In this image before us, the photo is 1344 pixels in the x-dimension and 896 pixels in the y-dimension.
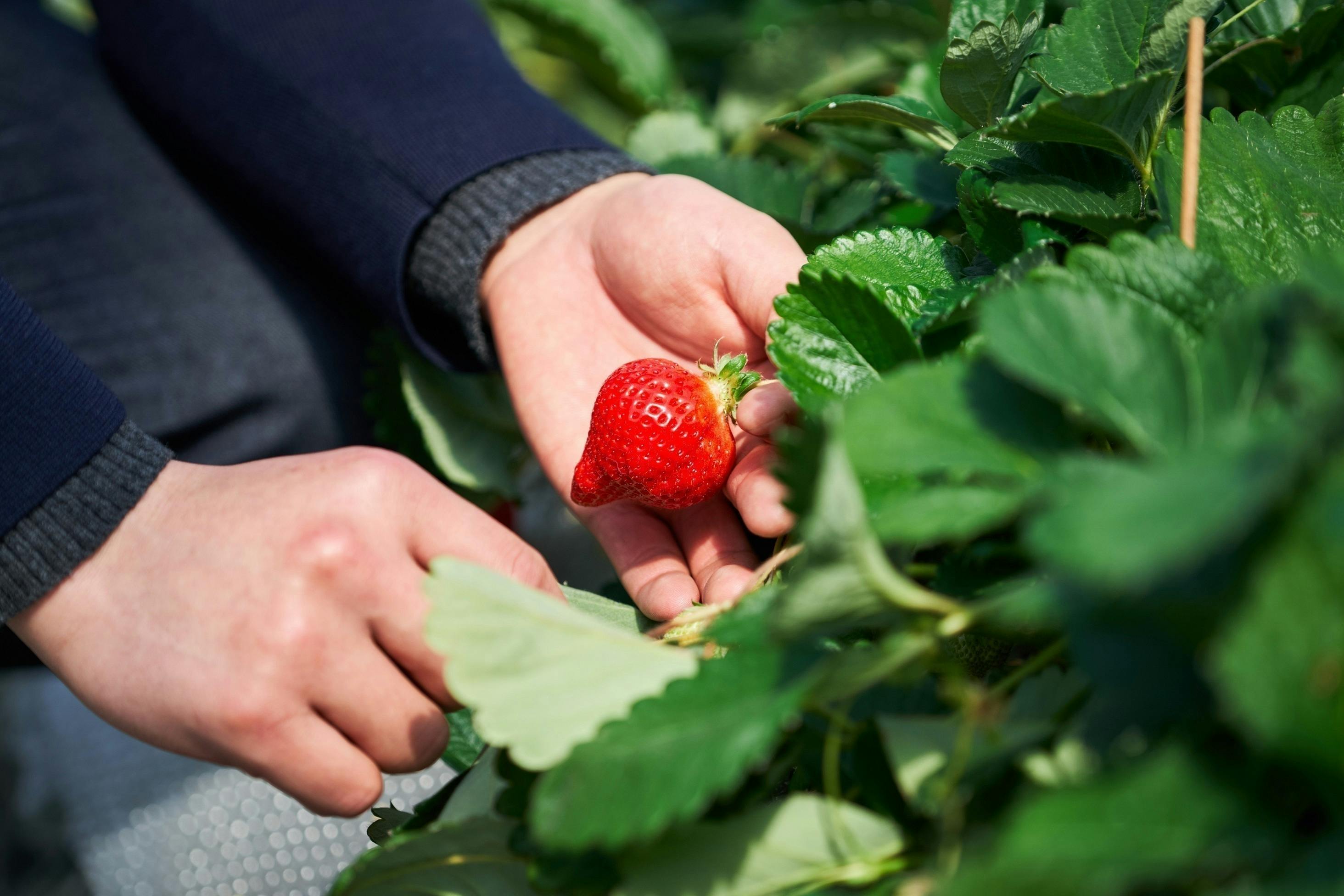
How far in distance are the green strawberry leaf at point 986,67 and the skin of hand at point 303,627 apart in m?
→ 0.35

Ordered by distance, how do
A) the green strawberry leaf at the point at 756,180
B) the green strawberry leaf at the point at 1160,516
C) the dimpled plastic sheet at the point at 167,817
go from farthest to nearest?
the dimpled plastic sheet at the point at 167,817 → the green strawberry leaf at the point at 756,180 → the green strawberry leaf at the point at 1160,516

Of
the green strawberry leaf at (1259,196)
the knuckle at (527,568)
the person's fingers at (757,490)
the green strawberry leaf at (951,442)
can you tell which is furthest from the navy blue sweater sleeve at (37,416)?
the green strawberry leaf at (1259,196)

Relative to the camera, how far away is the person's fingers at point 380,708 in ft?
1.63

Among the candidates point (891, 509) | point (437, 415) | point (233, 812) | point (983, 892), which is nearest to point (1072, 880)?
point (983, 892)

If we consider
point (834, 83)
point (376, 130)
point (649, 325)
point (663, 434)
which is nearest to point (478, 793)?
point (663, 434)

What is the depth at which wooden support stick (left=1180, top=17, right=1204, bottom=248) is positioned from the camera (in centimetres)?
39

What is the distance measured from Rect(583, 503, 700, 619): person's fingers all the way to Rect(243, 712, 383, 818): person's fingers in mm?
180

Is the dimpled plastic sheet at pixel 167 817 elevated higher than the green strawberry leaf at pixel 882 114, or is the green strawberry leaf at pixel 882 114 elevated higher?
the green strawberry leaf at pixel 882 114

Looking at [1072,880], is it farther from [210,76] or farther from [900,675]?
[210,76]

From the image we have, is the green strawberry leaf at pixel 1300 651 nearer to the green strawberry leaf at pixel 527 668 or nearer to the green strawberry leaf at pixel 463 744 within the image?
the green strawberry leaf at pixel 527 668

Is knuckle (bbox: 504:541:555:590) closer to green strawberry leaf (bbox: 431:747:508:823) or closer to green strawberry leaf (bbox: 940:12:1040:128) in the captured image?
green strawberry leaf (bbox: 431:747:508:823)

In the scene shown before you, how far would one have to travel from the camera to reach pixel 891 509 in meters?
0.31

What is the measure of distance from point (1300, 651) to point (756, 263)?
17.9 inches

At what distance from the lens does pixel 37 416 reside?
62cm
